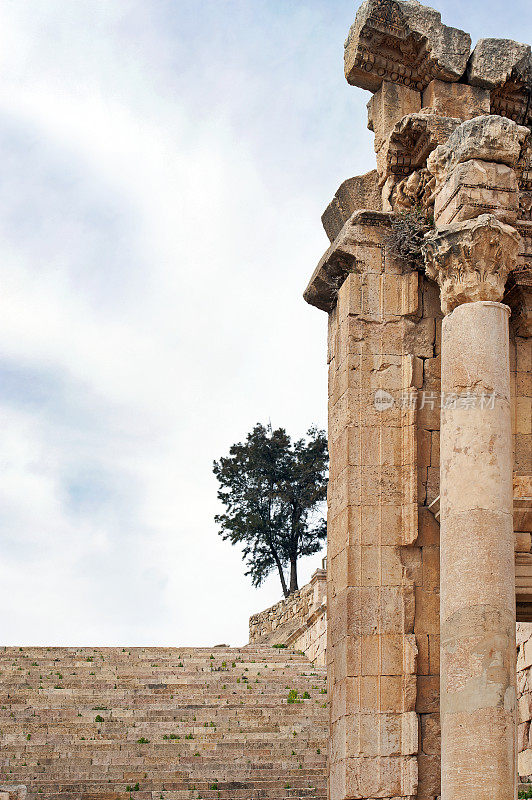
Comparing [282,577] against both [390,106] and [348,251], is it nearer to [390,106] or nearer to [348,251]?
[390,106]

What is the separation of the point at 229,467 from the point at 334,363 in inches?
1259

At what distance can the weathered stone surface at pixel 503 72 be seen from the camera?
48.4 ft

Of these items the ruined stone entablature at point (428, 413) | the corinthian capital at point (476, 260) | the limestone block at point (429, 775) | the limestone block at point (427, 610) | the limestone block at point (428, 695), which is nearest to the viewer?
the ruined stone entablature at point (428, 413)

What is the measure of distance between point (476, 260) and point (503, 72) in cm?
369

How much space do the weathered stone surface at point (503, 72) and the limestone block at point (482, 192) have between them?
233cm

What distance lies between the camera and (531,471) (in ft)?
45.0

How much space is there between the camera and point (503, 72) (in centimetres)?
1479

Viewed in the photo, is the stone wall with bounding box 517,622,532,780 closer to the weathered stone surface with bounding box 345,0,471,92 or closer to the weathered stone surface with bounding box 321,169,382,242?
the weathered stone surface with bounding box 321,169,382,242

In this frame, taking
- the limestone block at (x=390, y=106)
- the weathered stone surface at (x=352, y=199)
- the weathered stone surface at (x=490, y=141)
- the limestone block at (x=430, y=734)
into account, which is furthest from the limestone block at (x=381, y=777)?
the limestone block at (x=390, y=106)

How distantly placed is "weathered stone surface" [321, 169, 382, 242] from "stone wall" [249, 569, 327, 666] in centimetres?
1342

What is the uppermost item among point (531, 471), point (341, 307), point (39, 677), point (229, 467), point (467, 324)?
point (229, 467)

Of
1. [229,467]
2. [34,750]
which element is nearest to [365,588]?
[34,750]

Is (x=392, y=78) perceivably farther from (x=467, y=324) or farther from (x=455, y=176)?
(x=467, y=324)

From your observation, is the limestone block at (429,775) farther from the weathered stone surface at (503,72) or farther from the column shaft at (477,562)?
the weathered stone surface at (503,72)
